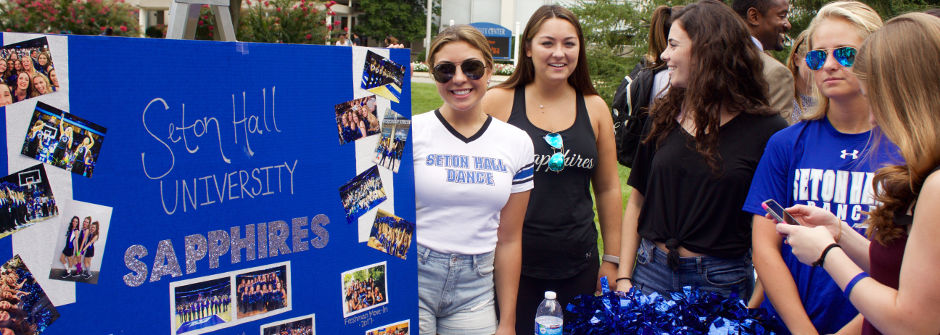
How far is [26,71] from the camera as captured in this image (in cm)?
144

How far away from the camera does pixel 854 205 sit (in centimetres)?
191

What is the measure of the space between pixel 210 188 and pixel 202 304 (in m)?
0.32

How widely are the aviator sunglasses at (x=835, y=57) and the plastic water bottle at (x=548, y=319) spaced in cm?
113

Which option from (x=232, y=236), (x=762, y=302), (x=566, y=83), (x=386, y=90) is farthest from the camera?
(x=566, y=83)

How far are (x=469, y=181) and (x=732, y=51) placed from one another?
110 centimetres

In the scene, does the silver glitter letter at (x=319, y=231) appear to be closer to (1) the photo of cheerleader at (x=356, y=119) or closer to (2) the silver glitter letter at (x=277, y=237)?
(2) the silver glitter letter at (x=277, y=237)

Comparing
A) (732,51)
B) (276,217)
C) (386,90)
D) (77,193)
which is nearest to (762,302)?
(732,51)

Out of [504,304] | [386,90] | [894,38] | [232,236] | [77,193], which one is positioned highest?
[894,38]

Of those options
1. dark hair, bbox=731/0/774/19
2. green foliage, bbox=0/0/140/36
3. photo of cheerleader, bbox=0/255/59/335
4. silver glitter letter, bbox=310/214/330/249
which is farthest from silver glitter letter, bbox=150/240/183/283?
green foliage, bbox=0/0/140/36

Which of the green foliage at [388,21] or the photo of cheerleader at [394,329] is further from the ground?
the green foliage at [388,21]

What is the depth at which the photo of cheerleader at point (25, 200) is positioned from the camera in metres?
1.45

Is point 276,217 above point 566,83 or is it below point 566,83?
below

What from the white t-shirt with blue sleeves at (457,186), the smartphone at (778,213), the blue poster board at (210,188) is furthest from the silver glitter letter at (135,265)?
the smartphone at (778,213)

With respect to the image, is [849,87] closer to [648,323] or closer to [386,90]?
[648,323]
